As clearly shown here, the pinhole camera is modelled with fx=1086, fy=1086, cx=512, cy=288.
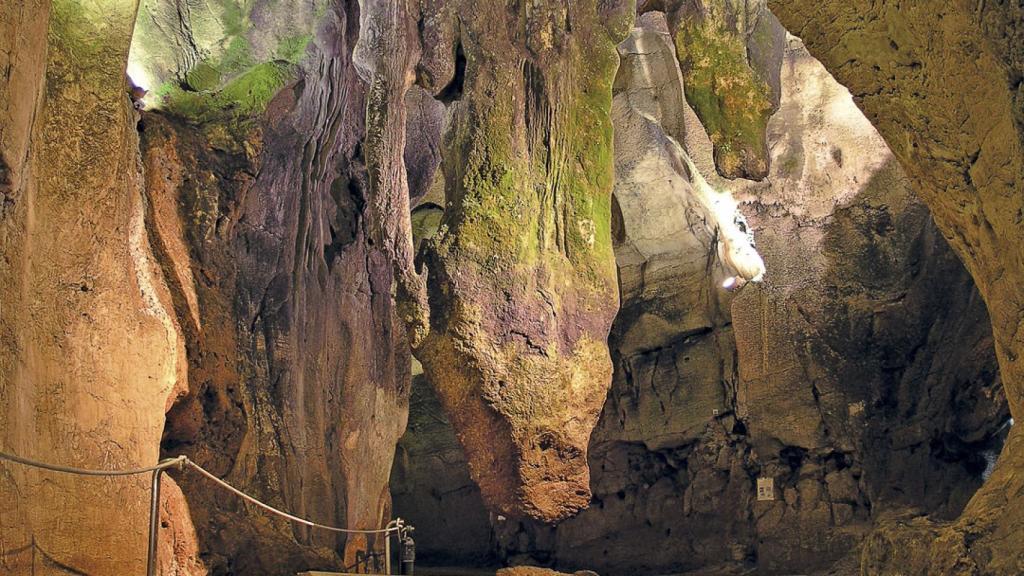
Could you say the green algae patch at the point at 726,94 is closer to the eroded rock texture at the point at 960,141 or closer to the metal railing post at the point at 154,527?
the eroded rock texture at the point at 960,141

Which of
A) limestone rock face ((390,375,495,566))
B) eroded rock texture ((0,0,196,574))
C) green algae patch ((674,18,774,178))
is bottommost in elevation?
limestone rock face ((390,375,495,566))

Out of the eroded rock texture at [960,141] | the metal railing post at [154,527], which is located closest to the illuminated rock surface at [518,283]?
the eroded rock texture at [960,141]

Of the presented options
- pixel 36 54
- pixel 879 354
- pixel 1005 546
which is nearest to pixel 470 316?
pixel 36 54

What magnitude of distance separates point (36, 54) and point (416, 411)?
374 inches

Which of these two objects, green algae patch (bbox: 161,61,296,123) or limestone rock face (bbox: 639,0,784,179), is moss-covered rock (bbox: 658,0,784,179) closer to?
limestone rock face (bbox: 639,0,784,179)

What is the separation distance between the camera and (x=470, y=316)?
5.93m

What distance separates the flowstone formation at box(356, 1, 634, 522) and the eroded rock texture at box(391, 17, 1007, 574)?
330 centimetres

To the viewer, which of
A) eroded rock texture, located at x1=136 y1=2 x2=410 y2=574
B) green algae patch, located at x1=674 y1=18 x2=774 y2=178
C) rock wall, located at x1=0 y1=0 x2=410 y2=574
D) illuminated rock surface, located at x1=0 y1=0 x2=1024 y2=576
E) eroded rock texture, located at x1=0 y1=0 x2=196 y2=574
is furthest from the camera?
Answer: eroded rock texture, located at x1=136 y1=2 x2=410 y2=574

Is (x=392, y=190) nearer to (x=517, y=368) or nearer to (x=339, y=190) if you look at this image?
(x=517, y=368)

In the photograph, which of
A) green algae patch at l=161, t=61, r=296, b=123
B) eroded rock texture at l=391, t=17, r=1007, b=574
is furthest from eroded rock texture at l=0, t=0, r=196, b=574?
eroded rock texture at l=391, t=17, r=1007, b=574

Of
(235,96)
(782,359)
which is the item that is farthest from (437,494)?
(235,96)

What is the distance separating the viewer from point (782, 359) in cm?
988

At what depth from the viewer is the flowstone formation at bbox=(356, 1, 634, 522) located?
19.6ft

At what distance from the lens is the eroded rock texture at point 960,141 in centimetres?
260
